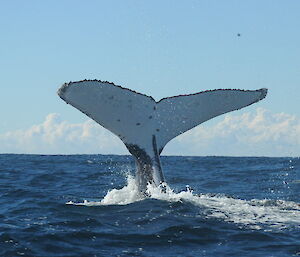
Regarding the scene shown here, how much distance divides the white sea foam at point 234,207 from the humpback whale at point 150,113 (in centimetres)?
51

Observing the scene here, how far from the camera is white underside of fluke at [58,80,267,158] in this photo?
23.1ft

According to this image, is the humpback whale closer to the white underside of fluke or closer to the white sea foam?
the white underside of fluke

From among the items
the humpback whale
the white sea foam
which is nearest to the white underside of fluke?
the humpback whale

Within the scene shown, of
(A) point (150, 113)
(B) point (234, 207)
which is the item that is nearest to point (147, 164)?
(A) point (150, 113)

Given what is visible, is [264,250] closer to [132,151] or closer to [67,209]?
[132,151]

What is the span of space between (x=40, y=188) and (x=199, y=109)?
719 centimetres

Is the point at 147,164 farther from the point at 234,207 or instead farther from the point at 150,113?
the point at 234,207

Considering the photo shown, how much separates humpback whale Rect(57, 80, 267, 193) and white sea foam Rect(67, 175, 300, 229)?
510 mm

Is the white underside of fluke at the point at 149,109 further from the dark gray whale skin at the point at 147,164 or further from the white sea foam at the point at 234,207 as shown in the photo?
the white sea foam at the point at 234,207

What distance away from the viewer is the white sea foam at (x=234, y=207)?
7602 millimetres

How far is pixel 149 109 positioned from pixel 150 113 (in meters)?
0.07

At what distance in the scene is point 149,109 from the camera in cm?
777

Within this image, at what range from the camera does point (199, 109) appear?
25.4ft

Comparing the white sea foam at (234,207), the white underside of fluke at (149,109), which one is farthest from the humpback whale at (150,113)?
the white sea foam at (234,207)
